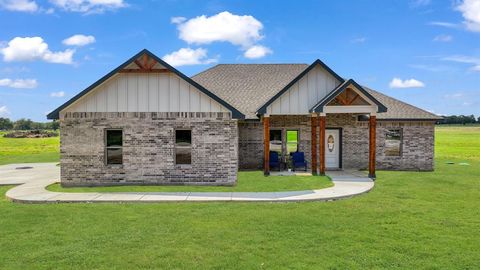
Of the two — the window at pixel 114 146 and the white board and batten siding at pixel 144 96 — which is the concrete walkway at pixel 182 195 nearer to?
the window at pixel 114 146

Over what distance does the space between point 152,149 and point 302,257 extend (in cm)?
930

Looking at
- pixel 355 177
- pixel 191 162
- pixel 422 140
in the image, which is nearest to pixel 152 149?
pixel 191 162

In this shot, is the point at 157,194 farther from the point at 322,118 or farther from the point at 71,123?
the point at 322,118

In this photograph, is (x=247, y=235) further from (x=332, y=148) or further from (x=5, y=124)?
(x=5, y=124)

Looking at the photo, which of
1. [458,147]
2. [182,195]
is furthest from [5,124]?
[182,195]

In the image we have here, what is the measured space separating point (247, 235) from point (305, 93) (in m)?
10.9

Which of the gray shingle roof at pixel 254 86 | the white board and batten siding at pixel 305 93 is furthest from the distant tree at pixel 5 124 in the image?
the white board and batten siding at pixel 305 93

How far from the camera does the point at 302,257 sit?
707 cm

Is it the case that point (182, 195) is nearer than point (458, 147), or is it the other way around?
point (182, 195)

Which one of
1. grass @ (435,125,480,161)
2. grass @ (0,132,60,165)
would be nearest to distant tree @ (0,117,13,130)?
grass @ (0,132,60,165)

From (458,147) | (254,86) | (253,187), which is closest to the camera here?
(253,187)

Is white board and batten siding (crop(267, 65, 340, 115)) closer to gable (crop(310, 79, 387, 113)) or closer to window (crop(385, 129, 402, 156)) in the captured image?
gable (crop(310, 79, 387, 113))

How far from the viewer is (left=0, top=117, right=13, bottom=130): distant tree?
169 meters

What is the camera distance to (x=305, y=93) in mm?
18000
